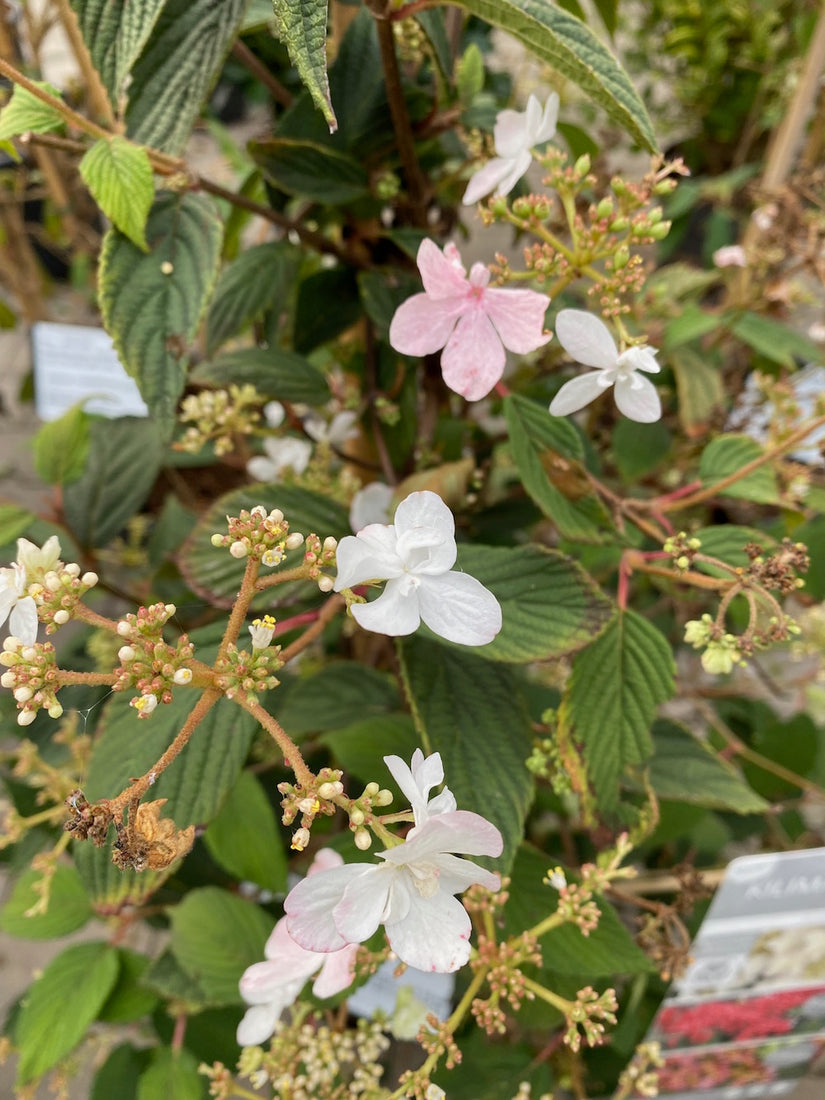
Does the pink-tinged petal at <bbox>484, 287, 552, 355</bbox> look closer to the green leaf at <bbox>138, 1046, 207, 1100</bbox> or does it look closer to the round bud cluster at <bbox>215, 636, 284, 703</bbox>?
the round bud cluster at <bbox>215, 636, 284, 703</bbox>

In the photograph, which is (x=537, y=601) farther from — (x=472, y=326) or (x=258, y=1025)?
(x=258, y=1025)

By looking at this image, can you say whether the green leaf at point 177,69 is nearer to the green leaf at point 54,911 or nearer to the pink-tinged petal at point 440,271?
the pink-tinged petal at point 440,271

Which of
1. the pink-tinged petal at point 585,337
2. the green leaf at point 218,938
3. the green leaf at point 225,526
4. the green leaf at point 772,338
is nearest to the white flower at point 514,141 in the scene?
the pink-tinged petal at point 585,337

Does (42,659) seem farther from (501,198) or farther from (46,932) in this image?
(46,932)

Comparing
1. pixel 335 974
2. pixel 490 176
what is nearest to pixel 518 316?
pixel 490 176

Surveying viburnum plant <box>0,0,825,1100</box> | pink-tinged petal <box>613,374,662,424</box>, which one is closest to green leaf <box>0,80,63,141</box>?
viburnum plant <box>0,0,825,1100</box>
